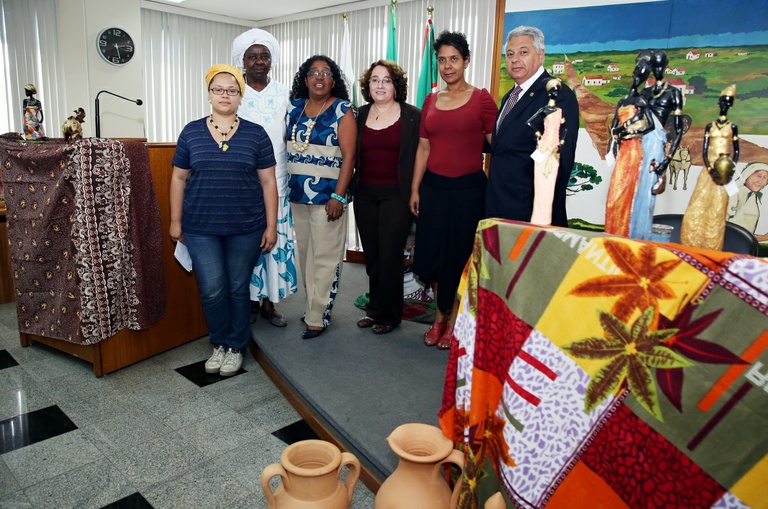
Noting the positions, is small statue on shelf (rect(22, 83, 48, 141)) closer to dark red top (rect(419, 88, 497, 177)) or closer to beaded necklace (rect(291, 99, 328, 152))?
beaded necklace (rect(291, 99, 328, 152))

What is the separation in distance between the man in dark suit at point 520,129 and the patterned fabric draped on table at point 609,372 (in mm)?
779

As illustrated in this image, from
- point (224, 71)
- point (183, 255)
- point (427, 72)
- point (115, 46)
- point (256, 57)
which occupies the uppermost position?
point (115, 46)

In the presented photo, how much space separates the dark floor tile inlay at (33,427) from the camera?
6.51 ft

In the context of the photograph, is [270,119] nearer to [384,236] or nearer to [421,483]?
[384,236]

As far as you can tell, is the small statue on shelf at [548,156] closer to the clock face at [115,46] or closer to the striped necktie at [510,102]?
the striped necktie at [510,102]

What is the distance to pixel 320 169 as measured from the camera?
263cm

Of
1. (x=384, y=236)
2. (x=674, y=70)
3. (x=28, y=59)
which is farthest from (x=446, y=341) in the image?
(x=28, y=59)

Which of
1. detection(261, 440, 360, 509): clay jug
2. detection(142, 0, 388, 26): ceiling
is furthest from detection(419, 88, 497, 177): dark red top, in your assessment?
detection(142, 0, 388, 26): ceiling

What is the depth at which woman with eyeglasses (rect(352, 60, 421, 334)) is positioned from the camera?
2.59 metres

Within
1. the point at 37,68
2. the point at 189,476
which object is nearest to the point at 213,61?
the point at 37,68

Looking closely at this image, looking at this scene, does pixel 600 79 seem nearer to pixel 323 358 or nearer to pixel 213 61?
pixel 323 358

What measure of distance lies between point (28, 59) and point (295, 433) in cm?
531

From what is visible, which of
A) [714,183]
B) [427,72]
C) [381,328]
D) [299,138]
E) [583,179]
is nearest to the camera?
[714,183]

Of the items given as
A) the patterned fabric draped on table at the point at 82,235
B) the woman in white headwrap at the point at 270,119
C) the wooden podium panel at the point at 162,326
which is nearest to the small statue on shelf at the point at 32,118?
the patterned fabric draped on table at the point at 82,235
